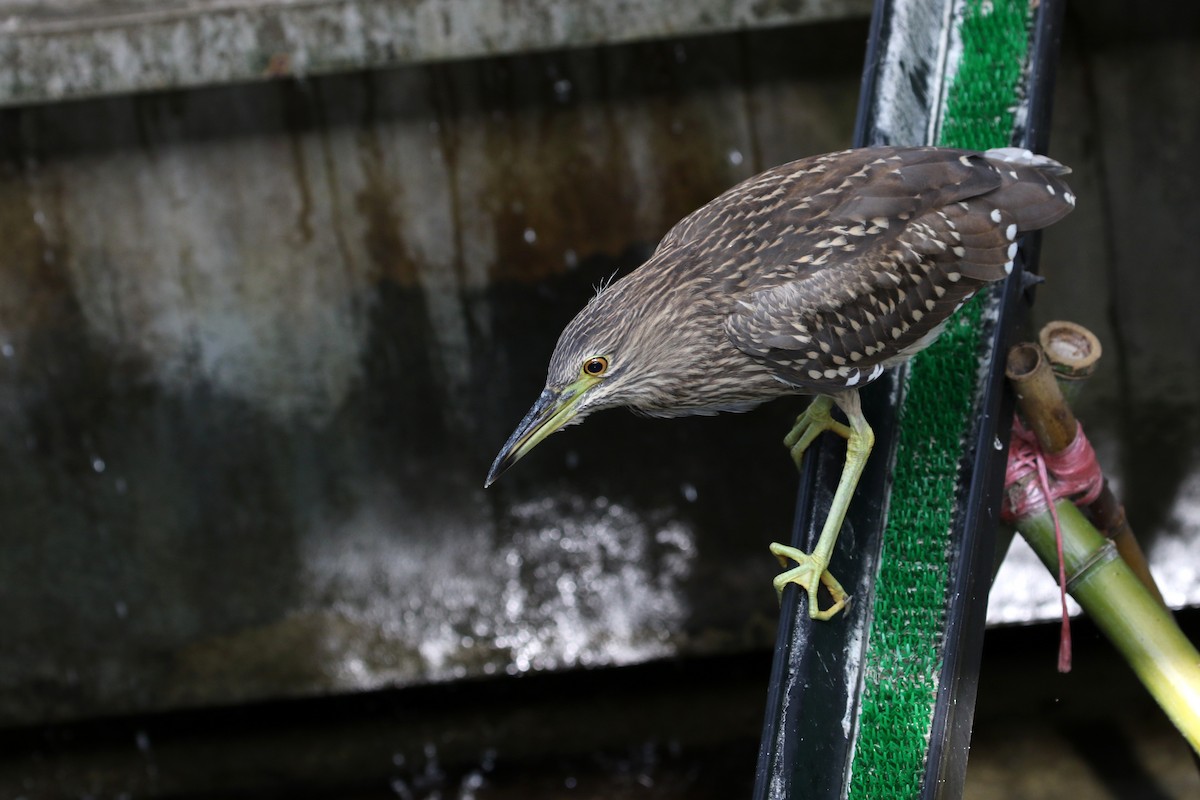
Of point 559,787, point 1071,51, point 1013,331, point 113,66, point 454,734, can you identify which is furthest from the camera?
point 454,734

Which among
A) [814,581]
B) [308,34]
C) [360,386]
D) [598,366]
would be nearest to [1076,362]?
[814,581]

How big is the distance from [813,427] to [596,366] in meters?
0.60

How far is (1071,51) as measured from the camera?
13.4 feet

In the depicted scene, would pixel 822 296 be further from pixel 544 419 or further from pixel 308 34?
pixel 308 34

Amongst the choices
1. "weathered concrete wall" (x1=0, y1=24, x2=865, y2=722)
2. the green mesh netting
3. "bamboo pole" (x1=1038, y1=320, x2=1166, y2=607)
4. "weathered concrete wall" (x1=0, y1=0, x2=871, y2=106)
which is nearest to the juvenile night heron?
the green mesh netting

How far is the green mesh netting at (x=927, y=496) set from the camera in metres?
2.20

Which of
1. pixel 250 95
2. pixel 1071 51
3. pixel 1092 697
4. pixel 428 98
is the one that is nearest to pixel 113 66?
pixel 250 95

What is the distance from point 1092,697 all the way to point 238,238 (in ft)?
11.3

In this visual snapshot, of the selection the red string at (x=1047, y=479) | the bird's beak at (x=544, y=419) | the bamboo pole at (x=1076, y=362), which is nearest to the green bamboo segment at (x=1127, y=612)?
the red string at (x=1047, y=479)

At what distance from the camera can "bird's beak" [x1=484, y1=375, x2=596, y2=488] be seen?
7.77 feet

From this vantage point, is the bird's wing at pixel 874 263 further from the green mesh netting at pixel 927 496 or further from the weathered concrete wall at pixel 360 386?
the weathered concrete wall at pixel 360 386

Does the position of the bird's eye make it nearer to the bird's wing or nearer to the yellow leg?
the bird's wing

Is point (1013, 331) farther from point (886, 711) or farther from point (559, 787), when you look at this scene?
point (559, 787)

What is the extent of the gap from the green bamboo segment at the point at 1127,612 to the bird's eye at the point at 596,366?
987mm
